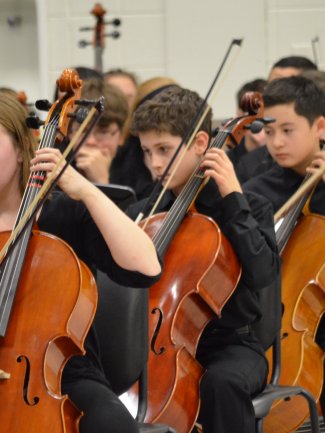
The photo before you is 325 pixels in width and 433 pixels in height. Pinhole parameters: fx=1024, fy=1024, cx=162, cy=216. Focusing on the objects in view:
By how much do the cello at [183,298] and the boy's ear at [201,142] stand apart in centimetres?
16

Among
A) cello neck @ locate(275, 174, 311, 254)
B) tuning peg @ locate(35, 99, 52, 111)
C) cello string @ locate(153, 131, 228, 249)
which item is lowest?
cello neck @ locate(275, 174, 311, 254)

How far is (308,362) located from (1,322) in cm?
101

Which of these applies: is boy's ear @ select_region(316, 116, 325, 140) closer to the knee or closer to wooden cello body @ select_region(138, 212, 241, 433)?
wooden cello body @ select_region(138, 212, 241, 433)

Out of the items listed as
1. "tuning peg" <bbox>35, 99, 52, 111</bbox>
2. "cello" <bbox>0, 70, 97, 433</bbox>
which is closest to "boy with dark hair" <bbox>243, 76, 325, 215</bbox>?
"tuning peg" <bbox>35, 99, 52, 111</bbox>

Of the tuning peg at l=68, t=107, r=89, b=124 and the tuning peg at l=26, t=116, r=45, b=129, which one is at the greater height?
the tuning peg at l=68, t=107, r=89, b=124

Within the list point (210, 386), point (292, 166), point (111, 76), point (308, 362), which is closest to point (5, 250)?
point (210, 386)

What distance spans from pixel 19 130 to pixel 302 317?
94 cm

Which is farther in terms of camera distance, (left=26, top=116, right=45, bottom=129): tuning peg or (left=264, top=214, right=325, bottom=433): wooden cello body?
(left=264, top=214, right=325, bottom=433): wooden cello body

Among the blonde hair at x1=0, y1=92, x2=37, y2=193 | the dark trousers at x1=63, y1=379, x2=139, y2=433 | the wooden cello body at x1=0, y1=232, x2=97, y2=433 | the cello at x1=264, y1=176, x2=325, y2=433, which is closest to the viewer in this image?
the wooden cello body at x1=0, y1=232, x2=97, y2=433

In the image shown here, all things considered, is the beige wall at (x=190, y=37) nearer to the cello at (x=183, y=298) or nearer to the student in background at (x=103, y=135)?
the student in background at (x=103, y=135)

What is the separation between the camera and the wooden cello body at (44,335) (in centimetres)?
159

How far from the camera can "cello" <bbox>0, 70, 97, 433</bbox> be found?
1.59 metres

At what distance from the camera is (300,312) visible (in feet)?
8.10

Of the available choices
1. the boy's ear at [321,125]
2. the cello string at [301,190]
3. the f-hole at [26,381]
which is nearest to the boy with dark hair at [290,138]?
the boy's ear at [321,125]
